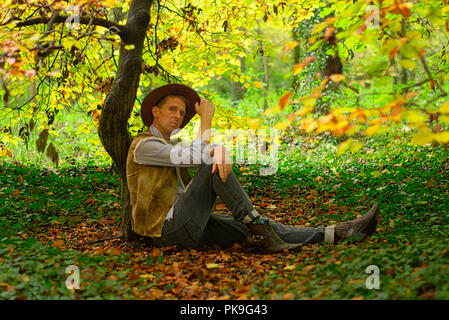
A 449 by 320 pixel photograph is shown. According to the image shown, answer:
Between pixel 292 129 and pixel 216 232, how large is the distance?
8.22 m

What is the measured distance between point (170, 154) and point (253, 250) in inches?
48.5

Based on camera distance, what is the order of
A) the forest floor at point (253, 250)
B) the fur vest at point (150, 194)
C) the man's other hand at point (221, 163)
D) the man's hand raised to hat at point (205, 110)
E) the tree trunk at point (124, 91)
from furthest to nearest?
the tree trunk at point (124, 91) < the man's hand raised to hat at point (205, 110) < the fur vest at point (150, 194) < the man's other hand at point (221, 163) < the forest floor at point (253, 250)

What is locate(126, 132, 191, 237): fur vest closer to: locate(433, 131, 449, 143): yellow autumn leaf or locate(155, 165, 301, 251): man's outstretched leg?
locate(155, 165, 301, 251): man's outstretched leg

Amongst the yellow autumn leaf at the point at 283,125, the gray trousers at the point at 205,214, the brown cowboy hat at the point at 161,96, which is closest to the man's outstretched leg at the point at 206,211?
the gray trousers at the point at 205,214

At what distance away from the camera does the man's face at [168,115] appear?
13.0 feet

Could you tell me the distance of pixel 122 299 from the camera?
104 inches

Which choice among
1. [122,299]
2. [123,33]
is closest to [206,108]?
[123,33]

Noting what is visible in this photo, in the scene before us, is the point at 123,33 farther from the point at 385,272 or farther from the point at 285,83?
the point at 285,83

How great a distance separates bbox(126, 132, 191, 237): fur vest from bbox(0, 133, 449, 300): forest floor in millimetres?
289

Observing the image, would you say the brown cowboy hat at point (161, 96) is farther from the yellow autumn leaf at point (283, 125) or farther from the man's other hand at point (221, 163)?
the yellow autumn leaf at point (283, 125)

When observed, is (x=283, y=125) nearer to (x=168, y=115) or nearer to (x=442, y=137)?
(x=442, y=137)

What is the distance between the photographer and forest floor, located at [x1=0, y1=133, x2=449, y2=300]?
104 inches

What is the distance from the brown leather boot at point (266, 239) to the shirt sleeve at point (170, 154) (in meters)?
0.77

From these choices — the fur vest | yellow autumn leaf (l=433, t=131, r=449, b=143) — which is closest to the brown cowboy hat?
the fur vest
